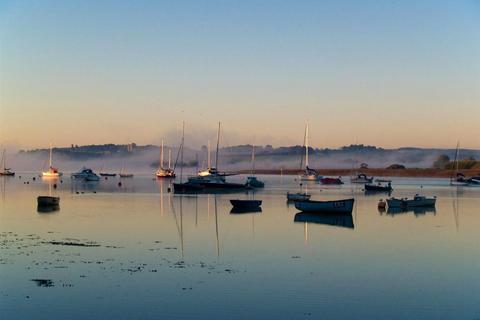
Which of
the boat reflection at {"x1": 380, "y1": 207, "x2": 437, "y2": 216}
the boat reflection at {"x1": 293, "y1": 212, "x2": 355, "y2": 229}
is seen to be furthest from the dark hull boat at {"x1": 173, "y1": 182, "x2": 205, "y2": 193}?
the boat reflection at {"x1": 293, "y1": 212, "x2": 355, "y2": 229}

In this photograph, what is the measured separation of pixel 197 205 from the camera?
39594 mm

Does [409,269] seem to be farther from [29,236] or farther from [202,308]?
[29,236]

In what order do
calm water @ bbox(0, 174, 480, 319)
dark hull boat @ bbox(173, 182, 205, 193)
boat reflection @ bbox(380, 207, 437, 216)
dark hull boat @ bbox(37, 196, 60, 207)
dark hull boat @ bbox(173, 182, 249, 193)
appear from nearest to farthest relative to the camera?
calm water @ bbox(0, 174, 480, 319) < dark hull boat @ bbox(37, 196, 60, 207) < boat reflection @ bbox(380, 207, 437, 216) < dark hull boat @ bbox(173, 182, 205, 193) < dark hull boat @ bbox(173, 182, 249, 193)

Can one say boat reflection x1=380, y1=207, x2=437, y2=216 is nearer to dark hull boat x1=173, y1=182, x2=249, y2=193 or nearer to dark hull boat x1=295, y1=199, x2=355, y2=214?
dark hull boat x1=295, y1=199, x2=355, y2=214

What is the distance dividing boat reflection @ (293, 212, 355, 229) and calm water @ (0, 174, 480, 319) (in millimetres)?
439

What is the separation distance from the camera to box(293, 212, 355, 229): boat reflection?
2880 cm

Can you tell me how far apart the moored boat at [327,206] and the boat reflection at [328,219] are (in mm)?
232

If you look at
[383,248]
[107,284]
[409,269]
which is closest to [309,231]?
[383,248]

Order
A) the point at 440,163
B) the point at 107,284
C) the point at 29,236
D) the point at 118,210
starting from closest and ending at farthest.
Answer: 1. the point at 107,284
2. the point at 29,236
3. the point at 118,210
4. the point at 440,163

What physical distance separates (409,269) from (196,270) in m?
5.77

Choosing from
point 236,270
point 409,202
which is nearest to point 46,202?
point 409,202

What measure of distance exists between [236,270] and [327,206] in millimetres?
18184

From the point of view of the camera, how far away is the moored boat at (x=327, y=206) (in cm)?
3309


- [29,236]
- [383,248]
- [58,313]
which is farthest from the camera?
[29,236]
